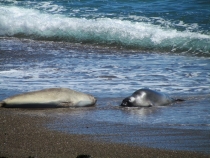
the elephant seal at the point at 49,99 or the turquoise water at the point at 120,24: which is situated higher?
the elephant seal at the point at 49,99

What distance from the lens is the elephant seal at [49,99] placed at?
7586 mm

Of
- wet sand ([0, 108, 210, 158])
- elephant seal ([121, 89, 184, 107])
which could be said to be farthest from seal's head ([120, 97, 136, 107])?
wet sand ([0, 108, 210, 158])

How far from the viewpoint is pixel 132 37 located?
567 inches

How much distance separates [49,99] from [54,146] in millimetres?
2042

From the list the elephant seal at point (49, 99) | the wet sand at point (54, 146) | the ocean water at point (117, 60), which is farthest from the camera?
the elephant seal at point (49, 99)

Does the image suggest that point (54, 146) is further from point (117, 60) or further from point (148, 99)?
point (117, 60)

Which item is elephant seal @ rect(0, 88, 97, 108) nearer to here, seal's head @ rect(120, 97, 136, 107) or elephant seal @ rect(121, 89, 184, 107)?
seal's head @ rect(120, 97, 136, 107)

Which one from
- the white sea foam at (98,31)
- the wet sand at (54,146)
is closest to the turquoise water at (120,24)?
the white sea foam at (98,31)

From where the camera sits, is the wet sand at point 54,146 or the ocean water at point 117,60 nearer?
the wet sand at point 54,146

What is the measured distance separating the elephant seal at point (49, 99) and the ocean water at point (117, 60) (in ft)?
0.53

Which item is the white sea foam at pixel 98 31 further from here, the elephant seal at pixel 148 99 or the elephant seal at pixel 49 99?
the elephant seal at pixel 49 99

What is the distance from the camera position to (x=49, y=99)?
768cm

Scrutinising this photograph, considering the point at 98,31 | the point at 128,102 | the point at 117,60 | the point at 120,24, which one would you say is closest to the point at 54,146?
the point at 128,102

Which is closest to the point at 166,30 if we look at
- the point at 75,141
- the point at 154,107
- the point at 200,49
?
the point at 200,49
